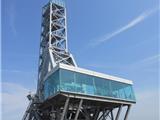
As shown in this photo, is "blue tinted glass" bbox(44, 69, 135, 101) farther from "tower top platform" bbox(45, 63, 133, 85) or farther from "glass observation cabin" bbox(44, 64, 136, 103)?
"tower top platform" bbox(45, 63, 133, 85)

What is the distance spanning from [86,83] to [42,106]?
1090cm

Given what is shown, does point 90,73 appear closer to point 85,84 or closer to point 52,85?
point 85,84

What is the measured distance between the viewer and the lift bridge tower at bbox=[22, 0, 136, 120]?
113 ft

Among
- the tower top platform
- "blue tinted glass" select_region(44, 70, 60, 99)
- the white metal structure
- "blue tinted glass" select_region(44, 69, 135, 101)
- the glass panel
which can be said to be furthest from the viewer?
the white metal structure

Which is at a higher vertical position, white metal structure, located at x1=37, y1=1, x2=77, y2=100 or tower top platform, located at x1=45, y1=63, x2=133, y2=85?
white metal structure, located at x1=37, y1=1, x2=77, y2=100

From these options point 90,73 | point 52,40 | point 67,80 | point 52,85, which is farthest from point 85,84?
point 52,40

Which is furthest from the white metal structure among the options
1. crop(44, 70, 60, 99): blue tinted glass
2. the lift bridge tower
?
crop(44, 70, 60, 99): blue tinted glass

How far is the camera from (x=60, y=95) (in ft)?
110

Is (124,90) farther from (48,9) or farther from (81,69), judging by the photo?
(48,9)

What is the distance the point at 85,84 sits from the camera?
35.5 meters

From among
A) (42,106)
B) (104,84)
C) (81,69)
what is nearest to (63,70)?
(81,69)

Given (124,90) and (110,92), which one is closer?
(110,92)

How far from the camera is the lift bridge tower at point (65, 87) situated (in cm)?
3434

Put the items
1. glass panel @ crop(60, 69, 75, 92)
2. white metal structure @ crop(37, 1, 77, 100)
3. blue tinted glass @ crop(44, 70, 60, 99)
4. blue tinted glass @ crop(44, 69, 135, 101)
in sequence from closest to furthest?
glass panel @ crop(60, 69, 75, 92) < blue tinted glass @ crop(44, 69, 135, 101) < blue tinted glass @ crop(44, 70, 60, 99) < white metal structure @ crop(37, 1, 77, 100)
